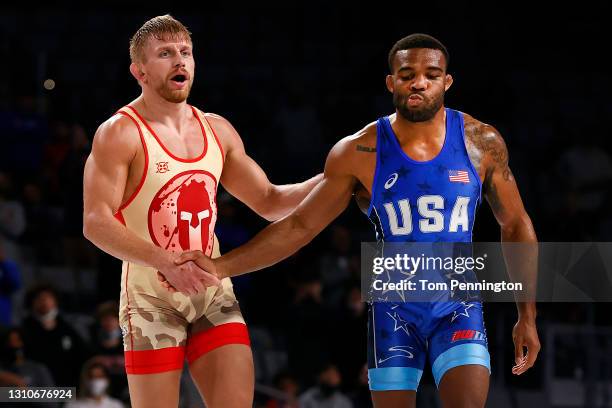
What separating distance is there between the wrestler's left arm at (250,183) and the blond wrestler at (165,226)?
60 mm

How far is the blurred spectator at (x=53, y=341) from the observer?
780 centimetres

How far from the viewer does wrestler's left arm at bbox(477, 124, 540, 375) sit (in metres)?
4.70

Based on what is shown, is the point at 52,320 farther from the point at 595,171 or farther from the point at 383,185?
the point at 595,171

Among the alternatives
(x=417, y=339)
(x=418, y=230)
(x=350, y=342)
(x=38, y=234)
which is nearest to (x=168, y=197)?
(x=418, y=230)

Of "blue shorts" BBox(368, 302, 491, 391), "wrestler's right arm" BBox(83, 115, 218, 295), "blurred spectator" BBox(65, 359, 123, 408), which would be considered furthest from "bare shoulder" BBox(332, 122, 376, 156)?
"blurred spectator" BBox(65, 359, 123, 408)

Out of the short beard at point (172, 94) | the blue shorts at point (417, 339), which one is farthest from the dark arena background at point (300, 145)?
the short beard at point (172, 94)

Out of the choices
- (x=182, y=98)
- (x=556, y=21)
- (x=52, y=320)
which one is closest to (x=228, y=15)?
(x=556, y=21)

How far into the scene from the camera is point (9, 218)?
370 inches

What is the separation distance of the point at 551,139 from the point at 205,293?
7.03 m

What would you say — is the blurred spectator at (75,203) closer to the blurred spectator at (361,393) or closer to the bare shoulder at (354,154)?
the blurred spectator at (361,393)

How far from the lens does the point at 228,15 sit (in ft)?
40.4

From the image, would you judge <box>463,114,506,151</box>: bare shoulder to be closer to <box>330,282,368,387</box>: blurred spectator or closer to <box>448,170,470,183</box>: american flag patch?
<box>448,170,470,183</box>: american flag patch

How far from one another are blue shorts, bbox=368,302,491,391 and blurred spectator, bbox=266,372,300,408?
338 centimetres

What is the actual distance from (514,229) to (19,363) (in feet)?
14.2
